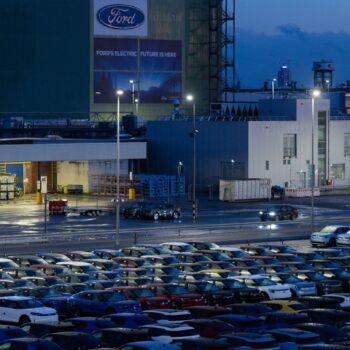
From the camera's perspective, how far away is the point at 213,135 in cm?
8131

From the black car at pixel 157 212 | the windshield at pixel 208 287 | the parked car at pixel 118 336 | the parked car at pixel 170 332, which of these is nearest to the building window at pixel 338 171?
the black car at pixel 157 212

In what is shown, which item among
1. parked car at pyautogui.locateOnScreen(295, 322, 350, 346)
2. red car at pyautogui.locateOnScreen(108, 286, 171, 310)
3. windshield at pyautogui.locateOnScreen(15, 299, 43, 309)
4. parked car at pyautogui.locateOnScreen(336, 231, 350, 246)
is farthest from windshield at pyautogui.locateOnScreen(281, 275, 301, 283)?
parked car at pyautogui.locateOnScreen(336, 231, 350, 246)

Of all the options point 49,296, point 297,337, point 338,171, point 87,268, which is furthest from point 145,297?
point 338,171

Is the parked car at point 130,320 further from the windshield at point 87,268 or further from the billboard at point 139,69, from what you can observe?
the billboard at point 139,69

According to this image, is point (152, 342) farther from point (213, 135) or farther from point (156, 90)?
point (156, 90)

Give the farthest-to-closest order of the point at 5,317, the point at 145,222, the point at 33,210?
1. the point at 33,210
2. the point at 145,222
3. the point at 5,317

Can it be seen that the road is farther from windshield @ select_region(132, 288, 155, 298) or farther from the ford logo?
the ford logo

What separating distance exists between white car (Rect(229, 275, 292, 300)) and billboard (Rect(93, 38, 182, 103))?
6485 centimetres

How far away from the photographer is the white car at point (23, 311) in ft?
91.7

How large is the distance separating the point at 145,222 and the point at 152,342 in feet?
126

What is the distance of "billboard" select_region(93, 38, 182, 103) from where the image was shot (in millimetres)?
97062

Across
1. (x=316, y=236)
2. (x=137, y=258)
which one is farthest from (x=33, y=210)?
(x=137, y=258)

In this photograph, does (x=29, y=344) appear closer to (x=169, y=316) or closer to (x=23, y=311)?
(x=169, y=316)

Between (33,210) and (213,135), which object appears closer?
(33,210)
